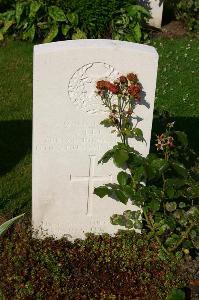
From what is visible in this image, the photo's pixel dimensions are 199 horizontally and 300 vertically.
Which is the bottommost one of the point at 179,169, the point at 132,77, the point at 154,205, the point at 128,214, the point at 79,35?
the point at 128,214

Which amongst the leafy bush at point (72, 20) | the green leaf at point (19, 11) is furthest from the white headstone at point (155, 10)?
the green leaf at point (19, 11)

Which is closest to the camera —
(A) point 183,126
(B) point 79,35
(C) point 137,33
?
(A) point 183,126

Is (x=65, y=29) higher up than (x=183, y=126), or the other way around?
(x=65, y=29)

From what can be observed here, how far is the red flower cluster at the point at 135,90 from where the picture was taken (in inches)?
147

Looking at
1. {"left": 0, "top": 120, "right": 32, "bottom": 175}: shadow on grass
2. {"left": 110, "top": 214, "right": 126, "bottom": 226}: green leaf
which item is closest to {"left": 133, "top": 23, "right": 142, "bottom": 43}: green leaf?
{"left": 0, "top": 120, "right": 32, "bottom": 175}: shadow on grass

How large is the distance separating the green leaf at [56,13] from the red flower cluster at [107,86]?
4.70 m

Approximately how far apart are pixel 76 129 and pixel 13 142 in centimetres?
196

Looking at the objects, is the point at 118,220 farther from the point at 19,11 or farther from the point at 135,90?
the point at 19,11

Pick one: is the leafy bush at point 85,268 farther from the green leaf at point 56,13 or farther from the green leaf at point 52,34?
the green leaf at point 56,13

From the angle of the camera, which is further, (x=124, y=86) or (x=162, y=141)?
(x=162, y=141)

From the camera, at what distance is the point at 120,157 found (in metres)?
3.86

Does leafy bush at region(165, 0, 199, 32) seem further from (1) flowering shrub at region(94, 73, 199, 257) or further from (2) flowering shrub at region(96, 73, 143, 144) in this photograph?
(2) flowering shrub at region(96, 73, 143, 144)

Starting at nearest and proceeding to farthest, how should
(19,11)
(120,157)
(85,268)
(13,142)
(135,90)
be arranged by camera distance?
(135,90) → (120,157) → (85,268) → (13,142) → (19,11)

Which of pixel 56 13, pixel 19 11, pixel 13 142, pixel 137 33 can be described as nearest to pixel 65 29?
pixel 56 13
